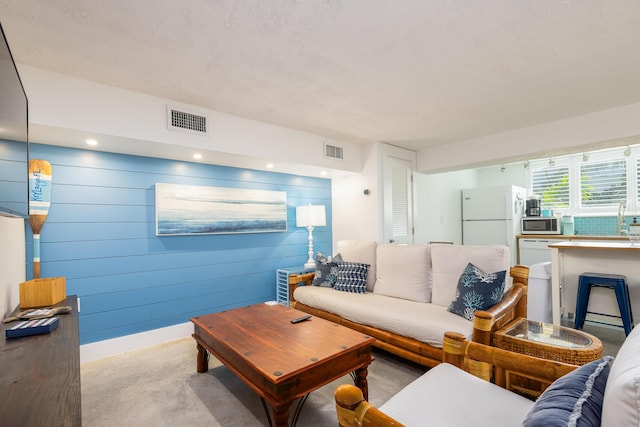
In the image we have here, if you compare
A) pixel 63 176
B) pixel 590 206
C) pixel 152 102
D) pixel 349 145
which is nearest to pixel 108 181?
pixel 63 176

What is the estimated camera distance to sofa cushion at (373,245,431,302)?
2902mm

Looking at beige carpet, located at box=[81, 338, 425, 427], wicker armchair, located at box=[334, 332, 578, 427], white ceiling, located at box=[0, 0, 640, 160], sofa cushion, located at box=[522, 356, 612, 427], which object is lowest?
beige carpet, located at box=[81, 338, 425, 427]

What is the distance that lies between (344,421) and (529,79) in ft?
9.51

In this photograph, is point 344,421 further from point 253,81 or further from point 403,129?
point 403,129

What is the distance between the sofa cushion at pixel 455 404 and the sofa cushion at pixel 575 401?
34cm

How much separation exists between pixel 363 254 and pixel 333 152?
57.8 inches

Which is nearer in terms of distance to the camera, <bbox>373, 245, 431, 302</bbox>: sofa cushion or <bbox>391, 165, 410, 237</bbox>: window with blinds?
<bbox>373, 245, 431, 302</bbox>: sofa cushion

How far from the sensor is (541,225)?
5312mm

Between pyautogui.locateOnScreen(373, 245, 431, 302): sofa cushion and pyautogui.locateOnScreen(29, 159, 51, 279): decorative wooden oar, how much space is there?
3.02 m

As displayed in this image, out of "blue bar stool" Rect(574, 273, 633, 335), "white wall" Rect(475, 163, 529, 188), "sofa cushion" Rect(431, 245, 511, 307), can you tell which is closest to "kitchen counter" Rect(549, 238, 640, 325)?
"blue bar stool" Rect(574, 273, 633, 335)

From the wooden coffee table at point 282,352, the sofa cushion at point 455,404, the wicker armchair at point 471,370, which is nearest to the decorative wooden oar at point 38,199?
the wooden coffee table at point 282,352

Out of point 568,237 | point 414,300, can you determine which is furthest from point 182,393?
point 568,237

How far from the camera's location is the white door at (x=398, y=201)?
441 centimetres

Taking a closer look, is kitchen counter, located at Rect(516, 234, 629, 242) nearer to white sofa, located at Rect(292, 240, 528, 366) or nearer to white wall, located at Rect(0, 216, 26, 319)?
white sofa, located at Rect(292, 240, 528, 366)
